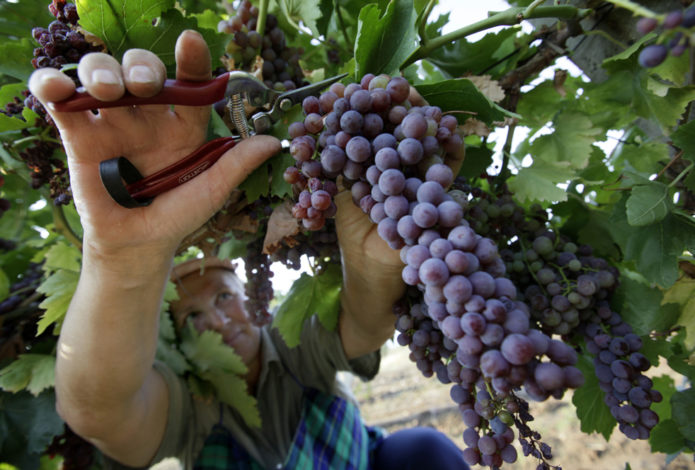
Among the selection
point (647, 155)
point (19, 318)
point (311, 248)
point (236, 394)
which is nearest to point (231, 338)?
point (236, 394)

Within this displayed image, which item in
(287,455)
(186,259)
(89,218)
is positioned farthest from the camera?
(186,259)

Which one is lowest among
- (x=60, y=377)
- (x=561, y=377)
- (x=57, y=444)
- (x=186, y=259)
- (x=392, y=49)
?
(x=57, y=444)

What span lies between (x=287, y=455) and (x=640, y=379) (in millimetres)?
1155

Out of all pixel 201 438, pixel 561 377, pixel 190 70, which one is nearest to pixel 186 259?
pixel 201 438

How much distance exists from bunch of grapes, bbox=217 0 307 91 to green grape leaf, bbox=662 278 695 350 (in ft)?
2.45

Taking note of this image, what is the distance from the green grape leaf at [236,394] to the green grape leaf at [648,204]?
1.06 m

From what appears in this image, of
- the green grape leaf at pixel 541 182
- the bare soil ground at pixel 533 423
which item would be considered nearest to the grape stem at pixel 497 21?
the green grape leaf at pixel 541 182

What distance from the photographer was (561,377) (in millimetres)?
349

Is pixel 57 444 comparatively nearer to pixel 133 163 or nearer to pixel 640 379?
pixel 133 163

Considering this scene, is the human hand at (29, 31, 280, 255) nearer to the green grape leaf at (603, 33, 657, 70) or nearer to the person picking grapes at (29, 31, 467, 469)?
the person picking grapes at (29, 31, 467, 469)

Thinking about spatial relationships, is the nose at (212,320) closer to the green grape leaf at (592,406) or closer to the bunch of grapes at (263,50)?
the bunch of grapes at (263,50)

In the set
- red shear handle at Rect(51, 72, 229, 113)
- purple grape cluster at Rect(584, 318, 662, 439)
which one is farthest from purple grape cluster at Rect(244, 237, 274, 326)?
purple grape cluster at Rect(584, 318, 662, 439)

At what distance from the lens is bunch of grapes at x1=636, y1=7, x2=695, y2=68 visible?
0.81 ft

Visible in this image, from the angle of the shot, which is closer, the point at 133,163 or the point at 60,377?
the point at 133,163
